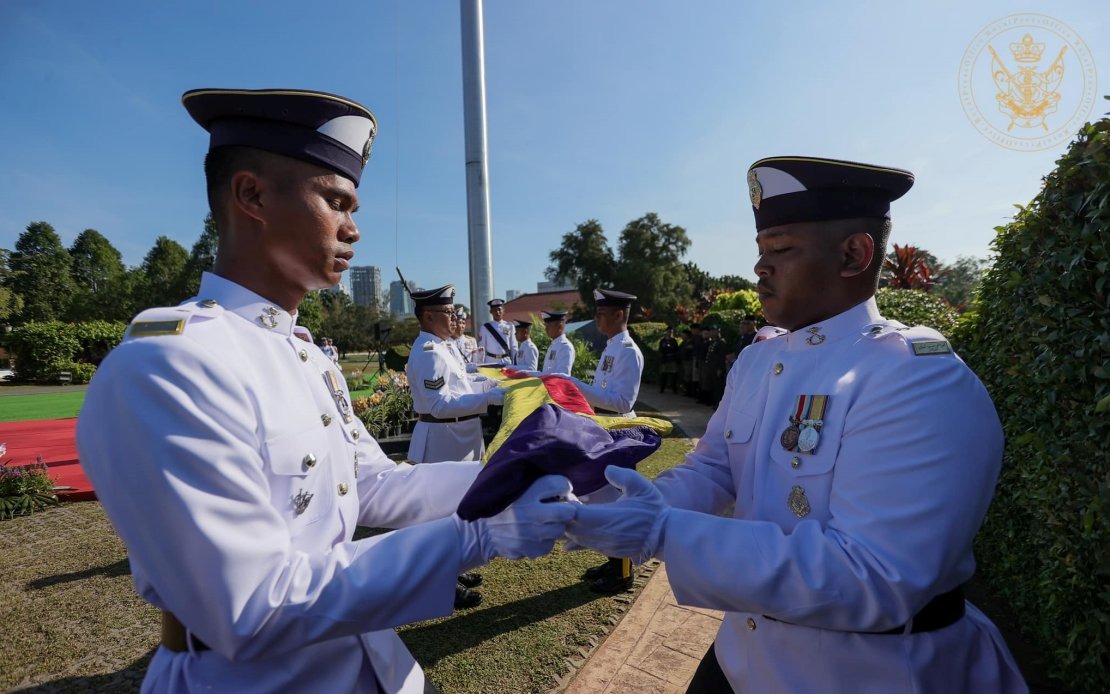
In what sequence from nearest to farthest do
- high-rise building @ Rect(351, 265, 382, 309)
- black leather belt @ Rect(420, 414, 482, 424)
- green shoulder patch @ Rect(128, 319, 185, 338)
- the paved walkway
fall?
green shoulder patch @ Rect(128, 319, 185, 338)
the paved walkway
black leather belt @ Rect(420, 414, 482, 424)
high-rise building @ Rect(351, 265, 382, 309)

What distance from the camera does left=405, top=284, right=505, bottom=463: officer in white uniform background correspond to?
573cm

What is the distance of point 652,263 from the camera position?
1674 inches

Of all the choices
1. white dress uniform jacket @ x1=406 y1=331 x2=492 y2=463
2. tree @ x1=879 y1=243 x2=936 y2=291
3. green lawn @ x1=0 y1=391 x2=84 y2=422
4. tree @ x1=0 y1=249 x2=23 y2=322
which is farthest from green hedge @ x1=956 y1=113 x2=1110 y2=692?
tree @ x1=0 y1=249 x2=23 y2=322

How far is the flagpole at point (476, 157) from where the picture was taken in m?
15.1

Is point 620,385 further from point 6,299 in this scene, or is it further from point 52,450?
point 6,299

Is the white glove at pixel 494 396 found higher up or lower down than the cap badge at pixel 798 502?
lower down

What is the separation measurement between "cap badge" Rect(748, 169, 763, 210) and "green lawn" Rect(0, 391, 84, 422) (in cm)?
1773

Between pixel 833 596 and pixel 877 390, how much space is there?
2.02 ft

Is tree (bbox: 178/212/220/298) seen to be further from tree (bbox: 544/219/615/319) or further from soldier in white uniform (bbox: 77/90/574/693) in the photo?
soldier in white uniform (bbox: 77/90/574/693)

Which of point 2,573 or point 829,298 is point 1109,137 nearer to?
point 829,298

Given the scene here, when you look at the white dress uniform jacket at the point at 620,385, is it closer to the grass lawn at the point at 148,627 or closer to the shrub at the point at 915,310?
the grass lawn at the point at 148,627

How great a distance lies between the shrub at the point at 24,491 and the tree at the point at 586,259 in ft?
122

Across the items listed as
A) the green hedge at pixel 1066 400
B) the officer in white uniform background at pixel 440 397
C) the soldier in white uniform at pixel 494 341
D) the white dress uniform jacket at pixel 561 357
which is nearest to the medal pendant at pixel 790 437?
the green hedge at pixel 1066 400

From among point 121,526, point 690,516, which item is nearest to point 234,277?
point 121,526
